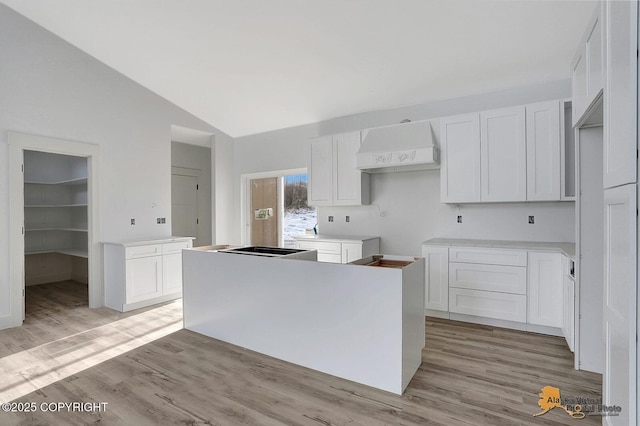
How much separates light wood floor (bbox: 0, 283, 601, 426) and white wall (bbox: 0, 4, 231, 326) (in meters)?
1.84

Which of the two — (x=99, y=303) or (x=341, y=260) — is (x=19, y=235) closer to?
(x=99, y=303)

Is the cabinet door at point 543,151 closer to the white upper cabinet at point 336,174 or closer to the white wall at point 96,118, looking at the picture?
the white upper cabinet at point 336,174

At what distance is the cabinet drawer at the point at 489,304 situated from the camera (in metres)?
3.25

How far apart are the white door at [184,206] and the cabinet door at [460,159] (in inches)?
186

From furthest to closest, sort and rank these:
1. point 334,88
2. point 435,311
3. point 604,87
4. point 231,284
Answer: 1. point 334,88
2. point 435,311
3. point 231,284
4. point 604,87

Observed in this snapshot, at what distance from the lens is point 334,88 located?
426 centimetres

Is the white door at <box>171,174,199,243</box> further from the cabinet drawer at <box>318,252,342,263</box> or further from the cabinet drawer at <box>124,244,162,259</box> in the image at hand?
the cabinet drawer at <box>318,252,342,263</box>

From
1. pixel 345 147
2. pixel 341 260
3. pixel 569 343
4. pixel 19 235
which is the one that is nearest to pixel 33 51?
pixel 19 235

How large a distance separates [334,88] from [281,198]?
89.1 inches

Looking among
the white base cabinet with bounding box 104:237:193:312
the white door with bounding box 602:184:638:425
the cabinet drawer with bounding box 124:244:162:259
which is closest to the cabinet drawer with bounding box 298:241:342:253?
the white base cabinet with bounding box 104:237:193:312

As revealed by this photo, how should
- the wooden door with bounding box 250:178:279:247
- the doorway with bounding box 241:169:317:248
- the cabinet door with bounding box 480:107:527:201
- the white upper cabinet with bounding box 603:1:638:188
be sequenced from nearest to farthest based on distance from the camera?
1. the white upper cabinet with bounding box 603:1:638:188
2. the cabinet door with bounding box 480:107:527:201
3. the doorway with bounding box 241:169:317:248
4. the wooden door with bounding box 250:178:279:247

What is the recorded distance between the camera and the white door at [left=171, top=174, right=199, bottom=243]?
6145mm

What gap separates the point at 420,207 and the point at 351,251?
1.08 metres


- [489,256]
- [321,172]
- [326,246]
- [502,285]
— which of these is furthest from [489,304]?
[321,172]
